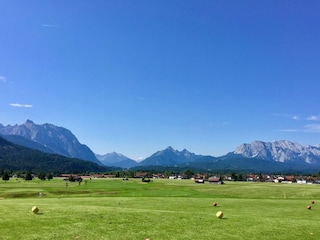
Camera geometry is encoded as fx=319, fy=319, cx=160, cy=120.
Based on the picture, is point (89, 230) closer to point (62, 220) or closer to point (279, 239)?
point (62, 220)

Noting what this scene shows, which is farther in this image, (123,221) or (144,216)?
(144,216)

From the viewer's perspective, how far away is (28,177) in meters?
193

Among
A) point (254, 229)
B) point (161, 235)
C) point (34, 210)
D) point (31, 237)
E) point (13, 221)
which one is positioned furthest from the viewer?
point (34, 210)

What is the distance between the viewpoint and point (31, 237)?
15242 millimetres

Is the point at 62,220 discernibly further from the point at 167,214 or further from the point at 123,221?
the point at 167,214

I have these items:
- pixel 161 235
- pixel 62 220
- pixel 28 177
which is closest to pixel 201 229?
pixel 161 235

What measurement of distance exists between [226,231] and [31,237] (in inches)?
419

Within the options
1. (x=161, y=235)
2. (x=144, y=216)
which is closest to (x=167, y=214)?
(x=144, y=216)

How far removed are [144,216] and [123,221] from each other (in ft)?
7.66

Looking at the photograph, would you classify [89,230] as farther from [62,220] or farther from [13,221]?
[13,221]

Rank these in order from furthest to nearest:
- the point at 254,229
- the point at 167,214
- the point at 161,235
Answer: the point at 167,214, the point at 254,229, the point at 161,235

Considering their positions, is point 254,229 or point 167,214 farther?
point 167,214

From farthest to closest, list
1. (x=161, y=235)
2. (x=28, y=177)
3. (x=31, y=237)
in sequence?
(x=28, y=177) < (x=161, y=235) < (x=31, y=237)

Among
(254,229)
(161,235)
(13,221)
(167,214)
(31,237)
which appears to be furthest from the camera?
(167,214)
